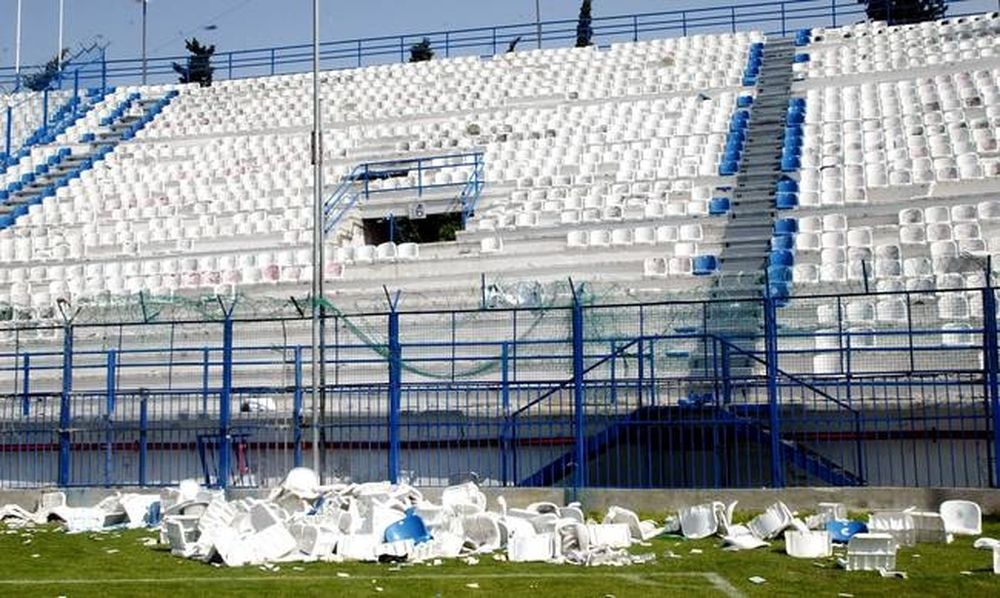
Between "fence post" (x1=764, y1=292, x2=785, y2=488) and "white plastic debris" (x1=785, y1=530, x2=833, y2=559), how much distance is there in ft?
10.2

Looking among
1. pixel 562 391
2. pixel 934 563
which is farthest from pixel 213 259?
pixel 934 563

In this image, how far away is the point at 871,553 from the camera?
9883 mm

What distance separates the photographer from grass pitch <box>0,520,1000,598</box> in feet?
30.1

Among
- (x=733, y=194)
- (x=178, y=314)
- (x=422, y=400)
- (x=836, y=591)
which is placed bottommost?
(x=836, y=591)

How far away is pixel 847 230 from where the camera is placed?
2092 centimetres

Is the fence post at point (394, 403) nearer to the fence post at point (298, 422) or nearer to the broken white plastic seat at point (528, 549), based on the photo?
the fence post at point (298, 422)

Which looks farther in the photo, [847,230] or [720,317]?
[847,230]

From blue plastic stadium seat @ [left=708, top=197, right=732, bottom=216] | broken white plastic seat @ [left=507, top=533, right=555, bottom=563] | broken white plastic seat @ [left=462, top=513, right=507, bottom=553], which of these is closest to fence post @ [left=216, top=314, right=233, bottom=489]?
broken white plastic seat @ [left=462, top=513, right=507, bottom=553]

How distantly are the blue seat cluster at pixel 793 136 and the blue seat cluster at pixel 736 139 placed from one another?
0.84 metres

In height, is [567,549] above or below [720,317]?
below

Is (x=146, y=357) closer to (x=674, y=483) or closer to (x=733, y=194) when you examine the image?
(x=674, y=483)

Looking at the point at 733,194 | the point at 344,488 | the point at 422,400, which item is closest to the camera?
the point at 344,488

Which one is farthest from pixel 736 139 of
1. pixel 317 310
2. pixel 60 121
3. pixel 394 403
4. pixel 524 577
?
pixel 60 121

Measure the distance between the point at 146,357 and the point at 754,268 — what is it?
30.7 feet
